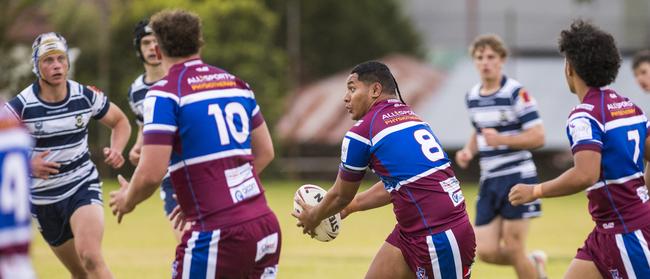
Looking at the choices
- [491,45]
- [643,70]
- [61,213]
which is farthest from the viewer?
[491,45]

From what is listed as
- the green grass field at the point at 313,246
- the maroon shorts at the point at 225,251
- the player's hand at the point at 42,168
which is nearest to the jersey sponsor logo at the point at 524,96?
the green grass field at the point at 313,246

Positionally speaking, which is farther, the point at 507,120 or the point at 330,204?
the point at 507,120

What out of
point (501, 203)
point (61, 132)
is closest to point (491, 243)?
point (501, 203)

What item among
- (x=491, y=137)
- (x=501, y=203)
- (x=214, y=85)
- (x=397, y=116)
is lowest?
(x=501, y=203)

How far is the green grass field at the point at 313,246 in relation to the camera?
465 inches

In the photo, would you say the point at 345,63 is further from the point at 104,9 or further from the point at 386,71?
the point at 386,71

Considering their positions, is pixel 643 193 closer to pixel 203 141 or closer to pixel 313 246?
pixel 203 141

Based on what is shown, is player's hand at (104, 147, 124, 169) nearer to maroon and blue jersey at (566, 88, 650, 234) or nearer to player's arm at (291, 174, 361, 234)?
player's arm at (291, 174, 361, 234)

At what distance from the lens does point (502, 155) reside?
9656 mm

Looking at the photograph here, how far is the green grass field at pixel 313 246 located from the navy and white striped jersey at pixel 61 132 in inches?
134

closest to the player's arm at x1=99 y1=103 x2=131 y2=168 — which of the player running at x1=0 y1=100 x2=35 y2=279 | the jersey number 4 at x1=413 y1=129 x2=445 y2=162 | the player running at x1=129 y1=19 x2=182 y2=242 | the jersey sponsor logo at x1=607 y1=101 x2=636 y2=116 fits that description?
the player running at x1=129 y1=19 x2=182 y2=242

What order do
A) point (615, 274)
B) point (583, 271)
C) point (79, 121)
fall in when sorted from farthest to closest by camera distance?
point (79, 121) → point (583, 271) → point (615, 274)

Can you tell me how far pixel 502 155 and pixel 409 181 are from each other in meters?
3.64

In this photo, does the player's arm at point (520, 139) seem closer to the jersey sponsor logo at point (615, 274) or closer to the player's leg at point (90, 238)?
the jersey sponsor logo at point (615, 274)
